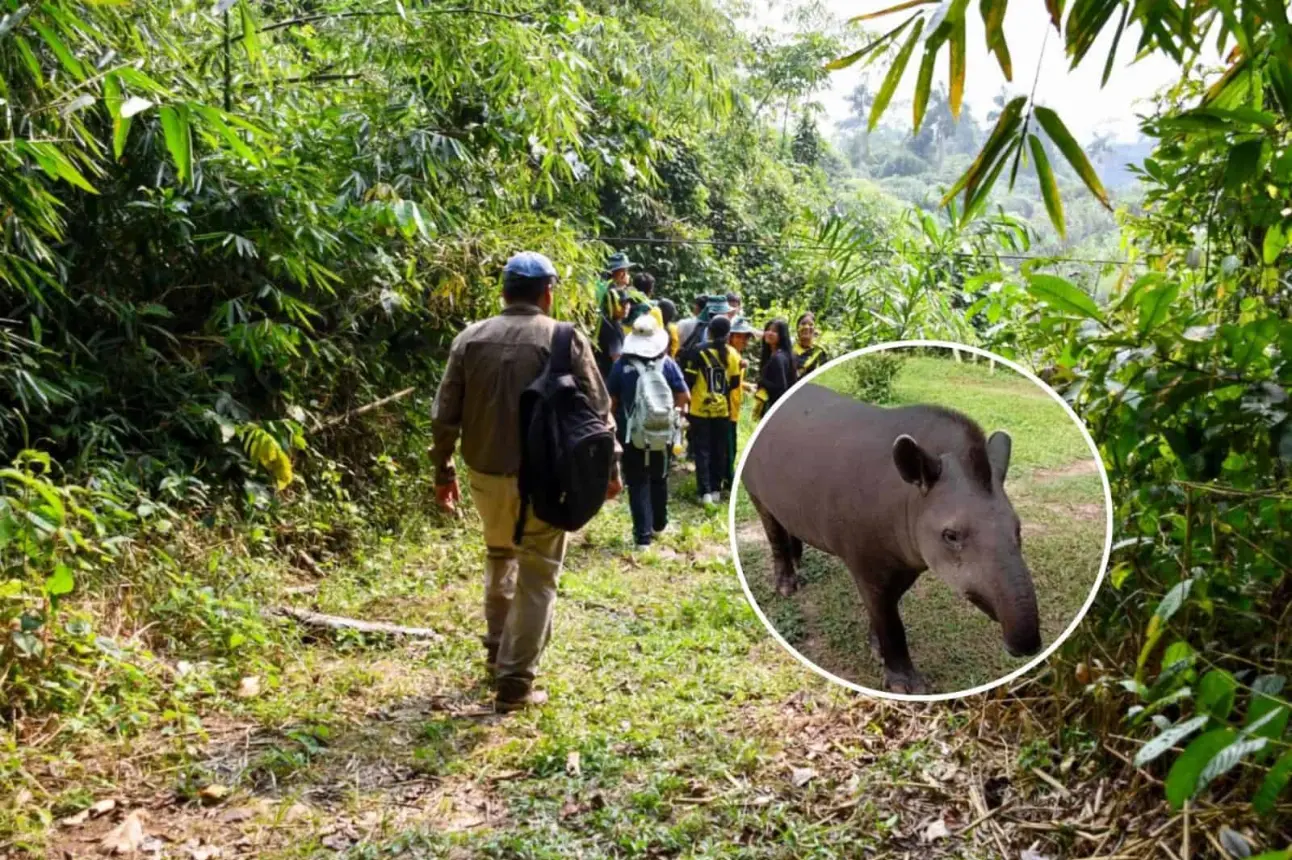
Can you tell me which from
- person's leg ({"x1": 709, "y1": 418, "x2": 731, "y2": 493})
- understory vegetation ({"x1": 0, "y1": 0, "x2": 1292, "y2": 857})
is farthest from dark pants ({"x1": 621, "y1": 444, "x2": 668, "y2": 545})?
person's leg ({"x1": 709, "y1": 418, "x2": 731, "y2": 493})

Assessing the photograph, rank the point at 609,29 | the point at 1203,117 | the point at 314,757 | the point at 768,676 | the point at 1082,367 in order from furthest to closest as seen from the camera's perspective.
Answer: the point at 609,29
the point at 768,676
the point at 314,757
the point at 1082,367
the point at 1203,117

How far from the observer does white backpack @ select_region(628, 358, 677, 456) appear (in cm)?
573

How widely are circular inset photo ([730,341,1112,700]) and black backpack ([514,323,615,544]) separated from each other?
1.88 metres

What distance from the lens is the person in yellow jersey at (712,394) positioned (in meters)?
6.35

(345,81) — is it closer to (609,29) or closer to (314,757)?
(609,29)

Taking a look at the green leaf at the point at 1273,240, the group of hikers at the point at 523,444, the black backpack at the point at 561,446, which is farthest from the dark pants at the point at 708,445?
the green leaf at the point at 1273,240

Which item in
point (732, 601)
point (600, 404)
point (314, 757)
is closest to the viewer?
point (314, 757)

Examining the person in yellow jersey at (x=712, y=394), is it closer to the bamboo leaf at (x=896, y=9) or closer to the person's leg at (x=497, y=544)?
the person's leg at (x=497, y=544)

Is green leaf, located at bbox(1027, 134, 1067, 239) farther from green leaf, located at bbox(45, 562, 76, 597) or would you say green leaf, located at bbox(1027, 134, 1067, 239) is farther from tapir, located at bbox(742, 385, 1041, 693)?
green leaf, located at bbox(45, 562, 76, 597)

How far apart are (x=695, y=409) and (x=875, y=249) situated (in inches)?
98.3

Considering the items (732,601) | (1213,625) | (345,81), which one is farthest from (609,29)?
A: (1213,625)

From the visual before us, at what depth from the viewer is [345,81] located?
5.84 metres

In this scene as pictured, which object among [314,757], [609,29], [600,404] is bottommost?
[314,757]

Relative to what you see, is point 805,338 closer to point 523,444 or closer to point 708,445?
point 708,445
